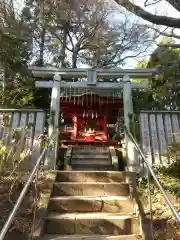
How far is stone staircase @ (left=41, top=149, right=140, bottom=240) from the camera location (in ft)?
11.6

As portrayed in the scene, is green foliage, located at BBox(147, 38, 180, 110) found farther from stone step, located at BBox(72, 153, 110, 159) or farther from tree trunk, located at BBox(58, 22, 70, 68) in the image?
stone step, located at BBox(72, 153, 110, 159)

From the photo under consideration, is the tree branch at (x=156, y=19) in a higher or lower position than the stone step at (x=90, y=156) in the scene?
higher

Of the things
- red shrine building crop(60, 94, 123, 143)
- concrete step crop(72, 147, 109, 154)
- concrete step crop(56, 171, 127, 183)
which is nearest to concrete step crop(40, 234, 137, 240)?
concrete step crop(56, 171, 127, 183)

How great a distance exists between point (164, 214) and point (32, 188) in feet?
6.92

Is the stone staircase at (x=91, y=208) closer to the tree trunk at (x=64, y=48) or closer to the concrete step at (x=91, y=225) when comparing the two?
the concrete step at (x=91, y=225)

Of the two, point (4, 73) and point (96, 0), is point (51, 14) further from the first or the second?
point (4, 73)

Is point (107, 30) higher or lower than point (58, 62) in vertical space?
higher

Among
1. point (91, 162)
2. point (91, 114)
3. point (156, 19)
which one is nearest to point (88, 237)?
point (91, 162)

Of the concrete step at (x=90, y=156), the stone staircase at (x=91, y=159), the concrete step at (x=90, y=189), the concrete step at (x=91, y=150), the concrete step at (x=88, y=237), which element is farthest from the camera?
the concrete step at (x=91, y=150)

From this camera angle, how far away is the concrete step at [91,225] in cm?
354

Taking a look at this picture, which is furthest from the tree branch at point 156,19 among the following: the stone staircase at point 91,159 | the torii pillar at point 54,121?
the stone staircase at point 91,159

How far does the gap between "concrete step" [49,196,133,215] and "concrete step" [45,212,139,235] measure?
12.3 inches

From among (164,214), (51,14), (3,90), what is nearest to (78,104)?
(3,90)

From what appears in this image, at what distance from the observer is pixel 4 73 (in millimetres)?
11234
